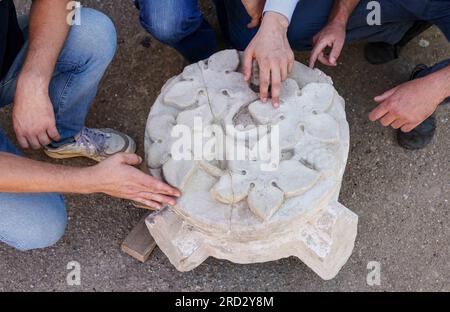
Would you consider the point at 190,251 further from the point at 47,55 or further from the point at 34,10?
the point at 34,10

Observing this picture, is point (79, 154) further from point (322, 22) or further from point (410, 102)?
point (410, 102)

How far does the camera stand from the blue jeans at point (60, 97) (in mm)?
1688

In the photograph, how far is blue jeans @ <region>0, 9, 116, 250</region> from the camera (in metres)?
1.69

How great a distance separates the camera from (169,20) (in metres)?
1.85


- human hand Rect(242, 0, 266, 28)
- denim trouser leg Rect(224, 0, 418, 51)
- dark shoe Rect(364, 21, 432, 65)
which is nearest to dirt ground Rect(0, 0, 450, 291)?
dark shoe Rect(364, 21, 432, 65)

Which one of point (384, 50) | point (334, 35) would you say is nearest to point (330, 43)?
point (334, 35)

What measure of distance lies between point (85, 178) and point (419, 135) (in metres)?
1.29

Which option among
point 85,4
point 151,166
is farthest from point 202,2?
point 151,166

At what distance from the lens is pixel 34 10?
1.66m

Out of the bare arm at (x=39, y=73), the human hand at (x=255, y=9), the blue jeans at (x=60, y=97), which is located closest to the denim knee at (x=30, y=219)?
the blue jeans at (x=60, y=97)

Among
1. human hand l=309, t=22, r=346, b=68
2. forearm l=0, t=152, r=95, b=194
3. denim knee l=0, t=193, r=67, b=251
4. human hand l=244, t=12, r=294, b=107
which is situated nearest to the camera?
forearm l=0, t=152, r=95, b=194

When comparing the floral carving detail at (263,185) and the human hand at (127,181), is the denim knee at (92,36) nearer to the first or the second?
the human hand at (127,181)

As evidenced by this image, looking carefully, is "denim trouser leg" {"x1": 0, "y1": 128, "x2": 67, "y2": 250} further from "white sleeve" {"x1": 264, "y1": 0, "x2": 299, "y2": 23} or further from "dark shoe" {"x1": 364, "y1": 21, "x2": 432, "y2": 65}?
"dark shoe" {"x1": 364, "y1": 21, "x2": 432, "y2": 65}

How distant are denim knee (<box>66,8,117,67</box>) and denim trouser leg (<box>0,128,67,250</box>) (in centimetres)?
38
